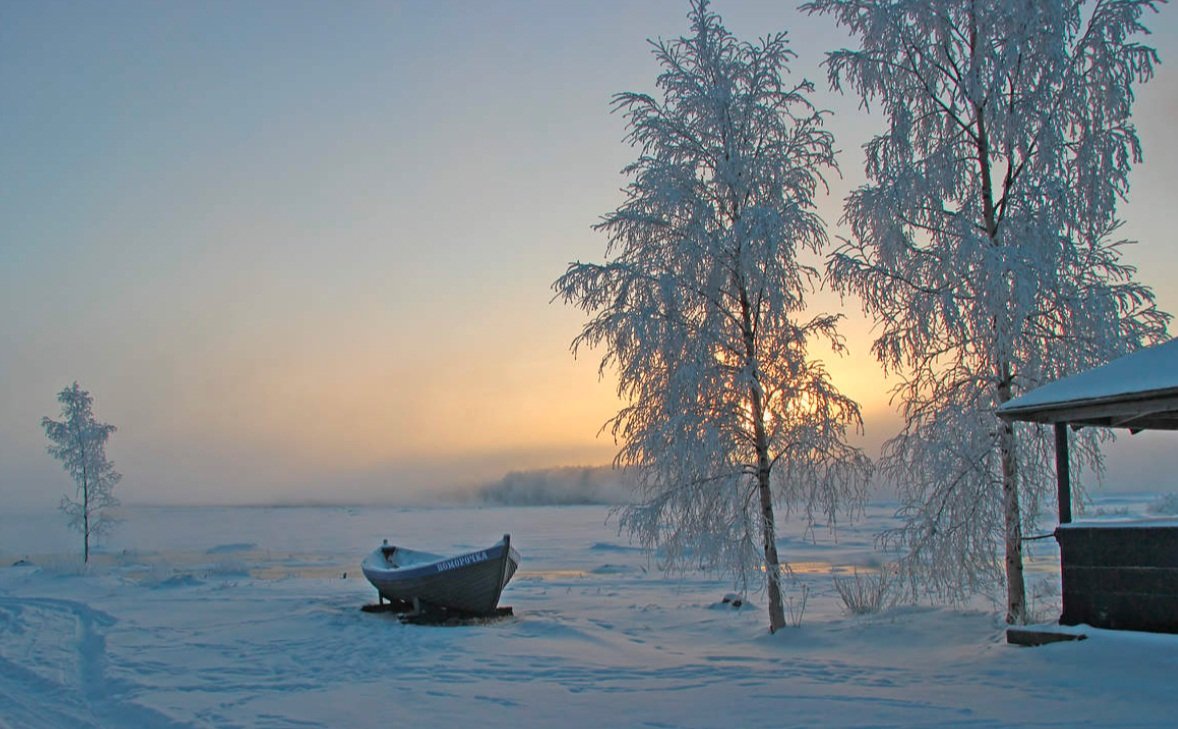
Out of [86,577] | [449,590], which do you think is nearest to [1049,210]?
[449,590]

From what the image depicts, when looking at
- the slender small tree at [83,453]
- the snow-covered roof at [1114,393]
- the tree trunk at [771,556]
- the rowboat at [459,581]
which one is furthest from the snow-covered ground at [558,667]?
the slender small tree at [83,453]

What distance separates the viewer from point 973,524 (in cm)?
1195

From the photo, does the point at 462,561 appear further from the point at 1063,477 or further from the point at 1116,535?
the point at 1116,535

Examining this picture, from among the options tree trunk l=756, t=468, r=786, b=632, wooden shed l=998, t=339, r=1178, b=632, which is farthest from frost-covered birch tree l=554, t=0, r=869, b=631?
wooden shed l=998, t=339, r=1178, b=632

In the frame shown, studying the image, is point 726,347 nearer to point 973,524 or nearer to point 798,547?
point 973,524

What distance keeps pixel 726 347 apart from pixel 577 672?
561cm

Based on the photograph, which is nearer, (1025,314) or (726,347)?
(1025,314)

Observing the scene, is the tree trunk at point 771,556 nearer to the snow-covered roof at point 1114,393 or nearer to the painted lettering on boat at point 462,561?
the snow-covered roof at point 1114,393

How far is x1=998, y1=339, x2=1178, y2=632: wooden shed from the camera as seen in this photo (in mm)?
8648

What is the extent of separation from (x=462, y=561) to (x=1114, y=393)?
38.9 ft

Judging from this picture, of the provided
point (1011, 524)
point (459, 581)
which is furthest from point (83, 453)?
point (1011, 524)

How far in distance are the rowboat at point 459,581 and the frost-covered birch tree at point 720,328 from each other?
166 inches

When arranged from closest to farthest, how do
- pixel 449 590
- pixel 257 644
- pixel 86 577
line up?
pixel 257 644 → pixel 449 590 → pixel 86 577

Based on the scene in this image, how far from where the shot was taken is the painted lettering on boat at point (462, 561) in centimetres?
1680
